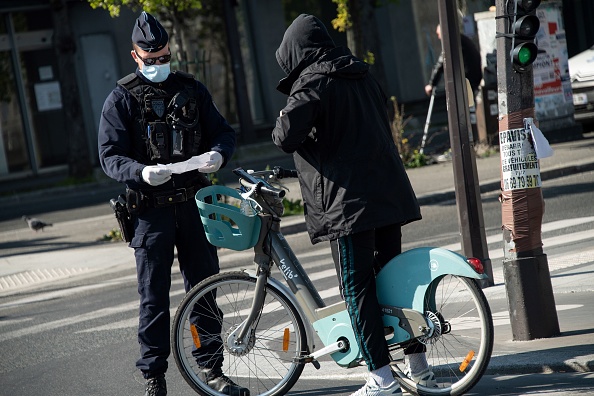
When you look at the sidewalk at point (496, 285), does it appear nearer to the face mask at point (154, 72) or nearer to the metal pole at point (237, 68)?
the face mask at point (154, 72)

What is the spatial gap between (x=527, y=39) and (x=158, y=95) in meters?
2.11

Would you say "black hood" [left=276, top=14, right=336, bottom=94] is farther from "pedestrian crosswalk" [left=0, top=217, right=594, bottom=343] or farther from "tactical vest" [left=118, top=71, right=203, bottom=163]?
"pedestrian crosswalk" [left=0, top=217, right=594, bottom=343]

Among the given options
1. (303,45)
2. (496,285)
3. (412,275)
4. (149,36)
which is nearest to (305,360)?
(412,275)

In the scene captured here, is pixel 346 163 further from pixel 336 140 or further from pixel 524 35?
pixel 524 35

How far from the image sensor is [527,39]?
5707 mm

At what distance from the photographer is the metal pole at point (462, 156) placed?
757 centimetres

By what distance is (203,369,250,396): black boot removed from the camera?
525cm

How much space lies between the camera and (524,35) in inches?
224

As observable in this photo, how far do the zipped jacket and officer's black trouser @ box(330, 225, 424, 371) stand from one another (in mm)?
97

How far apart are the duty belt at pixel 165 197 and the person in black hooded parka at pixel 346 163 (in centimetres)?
80

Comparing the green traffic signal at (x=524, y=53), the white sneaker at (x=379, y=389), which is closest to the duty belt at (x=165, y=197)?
the white sneaker at (x=379, y=389)

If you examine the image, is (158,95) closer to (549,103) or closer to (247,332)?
(247,332)

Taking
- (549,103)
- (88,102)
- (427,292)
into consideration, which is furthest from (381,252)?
(88,102)

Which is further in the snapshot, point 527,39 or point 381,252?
point 527,39
